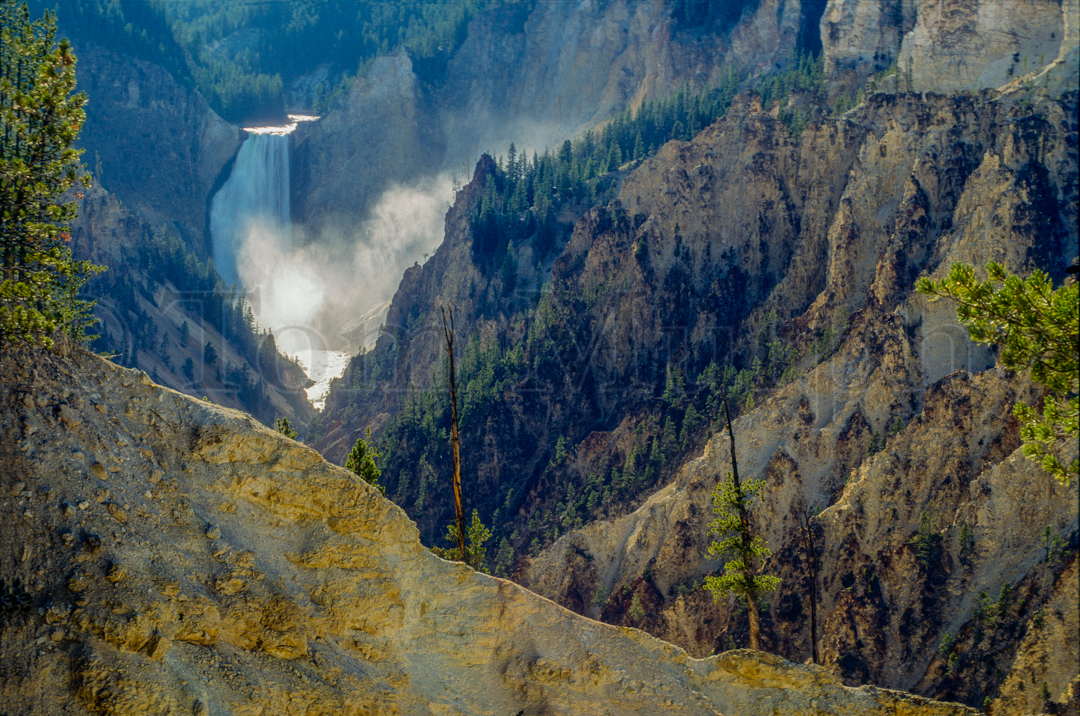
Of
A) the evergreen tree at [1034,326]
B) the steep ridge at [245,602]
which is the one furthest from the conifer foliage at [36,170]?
the evergreen tree at [1034,326]

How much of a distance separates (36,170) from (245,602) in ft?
29.3

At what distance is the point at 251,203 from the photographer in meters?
172

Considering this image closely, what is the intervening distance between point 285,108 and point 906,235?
16330 centimetres

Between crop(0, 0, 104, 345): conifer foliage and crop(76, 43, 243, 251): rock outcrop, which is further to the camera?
crop(76, 43, 243, 251): rock outcrop

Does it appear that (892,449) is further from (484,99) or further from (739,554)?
(484,99)

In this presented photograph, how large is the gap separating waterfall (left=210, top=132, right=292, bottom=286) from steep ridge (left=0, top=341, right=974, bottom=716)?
509 ft

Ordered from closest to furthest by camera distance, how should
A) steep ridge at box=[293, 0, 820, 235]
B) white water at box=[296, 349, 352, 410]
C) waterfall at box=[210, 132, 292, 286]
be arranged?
1. white water at box=[296, 349, 352, 410]
2. steep ridge at box=[293, 0, 820, 235]
3. waterfall at box=[210, 132, 292, 286]

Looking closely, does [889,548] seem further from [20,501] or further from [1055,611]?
[20,501]

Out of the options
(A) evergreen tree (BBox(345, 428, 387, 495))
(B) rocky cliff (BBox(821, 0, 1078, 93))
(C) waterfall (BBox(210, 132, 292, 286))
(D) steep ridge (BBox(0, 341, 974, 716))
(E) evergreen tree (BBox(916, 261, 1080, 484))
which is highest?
(C) waterfall (BBox(210, 132, 292, 286))

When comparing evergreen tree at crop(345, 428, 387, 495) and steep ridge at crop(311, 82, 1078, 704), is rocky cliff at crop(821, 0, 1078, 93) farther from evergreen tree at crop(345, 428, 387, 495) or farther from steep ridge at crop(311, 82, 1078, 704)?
evergreen tree at crop(345, 428, 387, 495)

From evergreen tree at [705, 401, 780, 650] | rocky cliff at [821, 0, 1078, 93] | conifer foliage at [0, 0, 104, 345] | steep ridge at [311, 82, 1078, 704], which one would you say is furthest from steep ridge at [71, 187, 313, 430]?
conifer foliage at [0, 0, 104, 345]

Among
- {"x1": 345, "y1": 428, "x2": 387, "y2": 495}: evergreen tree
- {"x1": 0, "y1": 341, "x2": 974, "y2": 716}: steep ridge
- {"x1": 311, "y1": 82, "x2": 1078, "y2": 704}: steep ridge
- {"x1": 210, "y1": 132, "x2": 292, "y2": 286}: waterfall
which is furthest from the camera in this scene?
{"x1": 210, "y1": 132, "x2": 292, "y2": 286}: waterfall

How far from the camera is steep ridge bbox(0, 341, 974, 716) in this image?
1335 centimetres

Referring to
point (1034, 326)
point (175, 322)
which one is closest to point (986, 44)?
point (1034, 326)
